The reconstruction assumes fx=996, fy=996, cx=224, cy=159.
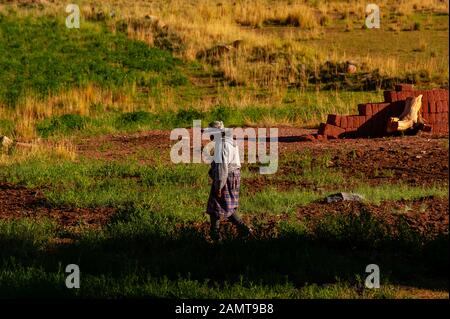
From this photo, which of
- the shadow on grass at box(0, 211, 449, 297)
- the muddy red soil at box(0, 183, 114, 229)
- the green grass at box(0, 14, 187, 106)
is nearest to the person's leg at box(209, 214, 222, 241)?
the shadow on grass at box(0, 211, 449, 297)

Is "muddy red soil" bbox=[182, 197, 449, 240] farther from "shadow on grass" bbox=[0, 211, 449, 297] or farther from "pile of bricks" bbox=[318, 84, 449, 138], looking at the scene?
"pile of bricks" bbox=[318, 84, 449, 138]

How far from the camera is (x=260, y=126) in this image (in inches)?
885

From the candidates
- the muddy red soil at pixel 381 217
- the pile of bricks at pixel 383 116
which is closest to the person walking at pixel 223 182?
the muddy red soil at pixel 381 217

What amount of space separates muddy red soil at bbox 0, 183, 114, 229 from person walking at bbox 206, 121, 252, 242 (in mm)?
2038

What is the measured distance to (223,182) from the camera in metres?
11.3

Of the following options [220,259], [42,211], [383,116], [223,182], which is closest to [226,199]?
[223,182]

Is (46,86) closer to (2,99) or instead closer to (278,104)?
(2,99)

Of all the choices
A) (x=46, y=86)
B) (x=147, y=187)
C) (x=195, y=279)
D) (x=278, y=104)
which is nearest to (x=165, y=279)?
(x=195, y=279)

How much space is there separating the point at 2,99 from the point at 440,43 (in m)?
14.5

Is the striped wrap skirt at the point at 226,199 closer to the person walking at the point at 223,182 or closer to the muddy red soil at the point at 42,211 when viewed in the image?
the person walking at the point at 223,182

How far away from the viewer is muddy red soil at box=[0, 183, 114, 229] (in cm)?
1312

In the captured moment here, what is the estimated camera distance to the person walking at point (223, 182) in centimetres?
1126

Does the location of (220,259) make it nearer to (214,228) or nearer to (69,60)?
(214,228)

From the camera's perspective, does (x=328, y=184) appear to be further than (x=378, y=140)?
No
